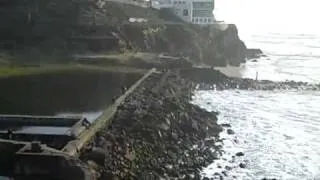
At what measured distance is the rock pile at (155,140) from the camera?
1917cm

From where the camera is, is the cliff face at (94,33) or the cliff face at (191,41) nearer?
the cliff face at (94,33)

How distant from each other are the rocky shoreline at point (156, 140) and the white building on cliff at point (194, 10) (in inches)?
1571

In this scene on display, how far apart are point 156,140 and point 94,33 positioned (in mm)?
31402

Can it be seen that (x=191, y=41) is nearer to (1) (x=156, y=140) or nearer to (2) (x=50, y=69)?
(2) (x=50, y=69)

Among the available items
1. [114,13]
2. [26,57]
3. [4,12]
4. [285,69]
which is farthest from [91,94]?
[285,69]

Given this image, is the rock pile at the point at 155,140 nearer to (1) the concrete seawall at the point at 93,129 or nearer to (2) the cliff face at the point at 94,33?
(1) the concrete seawall at the point at 93,129

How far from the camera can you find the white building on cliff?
7700 cm

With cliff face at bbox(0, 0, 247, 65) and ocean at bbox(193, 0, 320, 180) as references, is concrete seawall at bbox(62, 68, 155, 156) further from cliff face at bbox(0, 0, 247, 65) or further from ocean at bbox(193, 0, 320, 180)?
cliff face at bbox(0, 0, 247, 65)

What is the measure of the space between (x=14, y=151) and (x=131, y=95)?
1414 cm

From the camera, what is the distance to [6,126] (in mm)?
→ 21719

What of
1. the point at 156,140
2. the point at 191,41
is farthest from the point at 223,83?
the point at 156,140

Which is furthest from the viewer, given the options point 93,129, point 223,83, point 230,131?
point 223,83

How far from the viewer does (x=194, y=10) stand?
255 feet

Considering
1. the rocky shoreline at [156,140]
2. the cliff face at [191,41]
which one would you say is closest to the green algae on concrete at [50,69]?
the rocky shoreline at [156,140]
